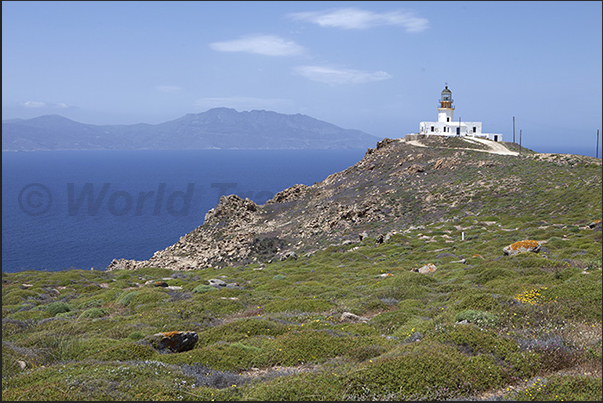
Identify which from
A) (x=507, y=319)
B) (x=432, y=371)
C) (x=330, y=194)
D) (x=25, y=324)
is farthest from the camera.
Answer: (x=330, y=194)

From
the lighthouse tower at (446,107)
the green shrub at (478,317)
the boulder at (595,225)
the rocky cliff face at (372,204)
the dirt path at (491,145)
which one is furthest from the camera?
the lighthouse tower at (446,107)

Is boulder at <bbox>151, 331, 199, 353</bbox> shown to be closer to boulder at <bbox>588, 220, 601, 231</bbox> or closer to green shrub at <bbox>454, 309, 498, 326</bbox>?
green shrub at <bbox>454, 309, 498, 326</bbox>

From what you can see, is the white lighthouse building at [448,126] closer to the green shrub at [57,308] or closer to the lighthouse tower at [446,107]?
the lighthouse tower at [446,107]

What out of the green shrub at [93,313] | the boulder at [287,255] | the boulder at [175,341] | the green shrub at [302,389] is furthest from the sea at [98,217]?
the green shrub at [302,389]

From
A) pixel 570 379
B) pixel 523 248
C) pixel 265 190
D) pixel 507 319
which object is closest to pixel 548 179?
pixel 523 248

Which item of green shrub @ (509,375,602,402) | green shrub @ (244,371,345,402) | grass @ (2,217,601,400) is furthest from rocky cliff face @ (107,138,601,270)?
green shrub @ (244,371,345,402)

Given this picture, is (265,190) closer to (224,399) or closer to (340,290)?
(340,290)
